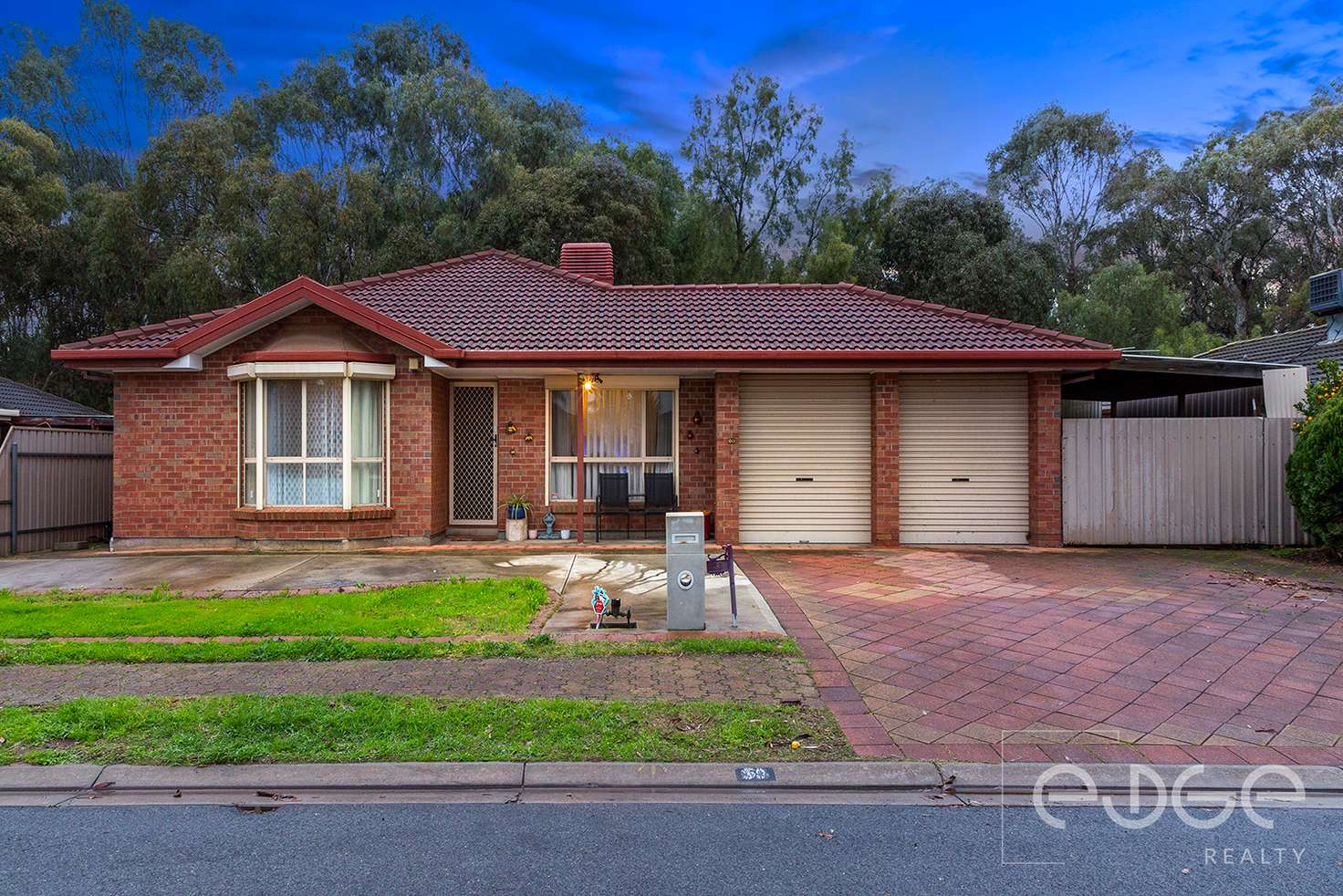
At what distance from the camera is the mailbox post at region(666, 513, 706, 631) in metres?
6.27

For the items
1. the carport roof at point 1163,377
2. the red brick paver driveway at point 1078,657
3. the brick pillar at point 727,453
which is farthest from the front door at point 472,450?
the carport roof at point 1163,377

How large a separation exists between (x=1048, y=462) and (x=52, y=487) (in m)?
15.0

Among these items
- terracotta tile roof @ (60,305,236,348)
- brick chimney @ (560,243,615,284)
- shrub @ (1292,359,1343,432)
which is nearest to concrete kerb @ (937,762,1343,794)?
shrub @ (1292,359,1343,432)

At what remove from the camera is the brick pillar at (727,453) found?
11555mm

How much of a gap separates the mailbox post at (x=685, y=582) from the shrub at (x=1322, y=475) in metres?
8.33

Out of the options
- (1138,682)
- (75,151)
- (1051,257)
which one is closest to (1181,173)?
(1051,257)

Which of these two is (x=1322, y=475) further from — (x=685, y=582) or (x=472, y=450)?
(x=472, y=450)

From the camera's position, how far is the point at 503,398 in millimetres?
12195

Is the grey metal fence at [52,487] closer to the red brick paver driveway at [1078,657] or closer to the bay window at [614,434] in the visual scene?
the bay window at [614,434]

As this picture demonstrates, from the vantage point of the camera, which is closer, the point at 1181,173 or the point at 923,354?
the point at 923,354

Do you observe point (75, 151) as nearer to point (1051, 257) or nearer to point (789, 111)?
point (789, 111)

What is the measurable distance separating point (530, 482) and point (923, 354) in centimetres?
636

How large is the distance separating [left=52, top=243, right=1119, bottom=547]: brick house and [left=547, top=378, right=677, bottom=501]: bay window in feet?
0.11

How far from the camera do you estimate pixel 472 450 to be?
1241 cm
